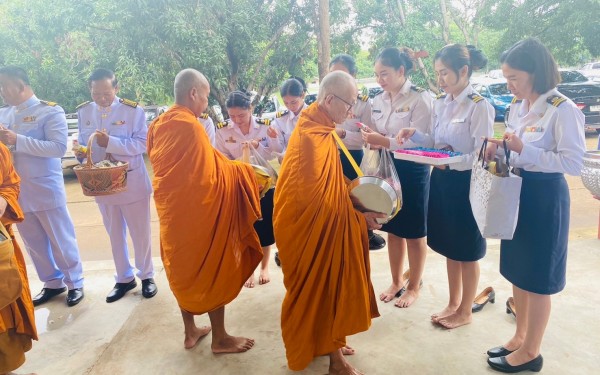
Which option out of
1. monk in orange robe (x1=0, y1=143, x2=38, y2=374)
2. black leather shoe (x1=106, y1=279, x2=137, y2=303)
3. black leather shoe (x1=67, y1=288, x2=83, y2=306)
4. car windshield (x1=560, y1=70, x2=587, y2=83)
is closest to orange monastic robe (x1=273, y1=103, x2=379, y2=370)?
monk in orange robe (x1=0, y1=143, x2=38, y2=374)

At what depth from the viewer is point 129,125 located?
11.8 ft

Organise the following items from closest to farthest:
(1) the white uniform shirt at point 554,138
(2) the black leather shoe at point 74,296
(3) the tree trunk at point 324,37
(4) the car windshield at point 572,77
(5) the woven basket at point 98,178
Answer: (1) the white uniform shirt at point 554,138, (5) the woven basket at point 98,178, (2) the black leather shoe at point 74,296, (3) the tree trunk at point 324,37, (4) the car windshield at point 572,77

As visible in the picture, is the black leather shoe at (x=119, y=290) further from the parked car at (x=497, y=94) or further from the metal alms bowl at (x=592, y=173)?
the parked car at (x=497, y=94)

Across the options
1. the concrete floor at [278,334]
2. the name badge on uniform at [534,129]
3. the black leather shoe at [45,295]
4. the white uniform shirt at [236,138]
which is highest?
the name badge on uniform at [534,129]

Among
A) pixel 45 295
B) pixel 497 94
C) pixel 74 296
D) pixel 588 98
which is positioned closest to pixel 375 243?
pixel 74 296

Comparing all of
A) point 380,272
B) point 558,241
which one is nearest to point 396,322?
point 380,272

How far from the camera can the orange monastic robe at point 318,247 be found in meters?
2.25

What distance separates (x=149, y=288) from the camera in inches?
142

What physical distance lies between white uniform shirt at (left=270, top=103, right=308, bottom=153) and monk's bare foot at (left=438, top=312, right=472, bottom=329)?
6.42 ft

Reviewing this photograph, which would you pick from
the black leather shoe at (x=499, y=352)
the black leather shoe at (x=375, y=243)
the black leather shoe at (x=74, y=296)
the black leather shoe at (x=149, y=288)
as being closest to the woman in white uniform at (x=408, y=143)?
the black leather shoe at (x=499, y=352)

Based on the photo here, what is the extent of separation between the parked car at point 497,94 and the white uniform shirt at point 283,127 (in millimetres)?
Answer: 11322

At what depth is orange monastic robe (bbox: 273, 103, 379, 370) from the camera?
7.39ft

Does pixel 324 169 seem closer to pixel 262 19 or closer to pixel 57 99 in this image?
pixel 262 19

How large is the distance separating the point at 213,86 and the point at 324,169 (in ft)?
24.1
